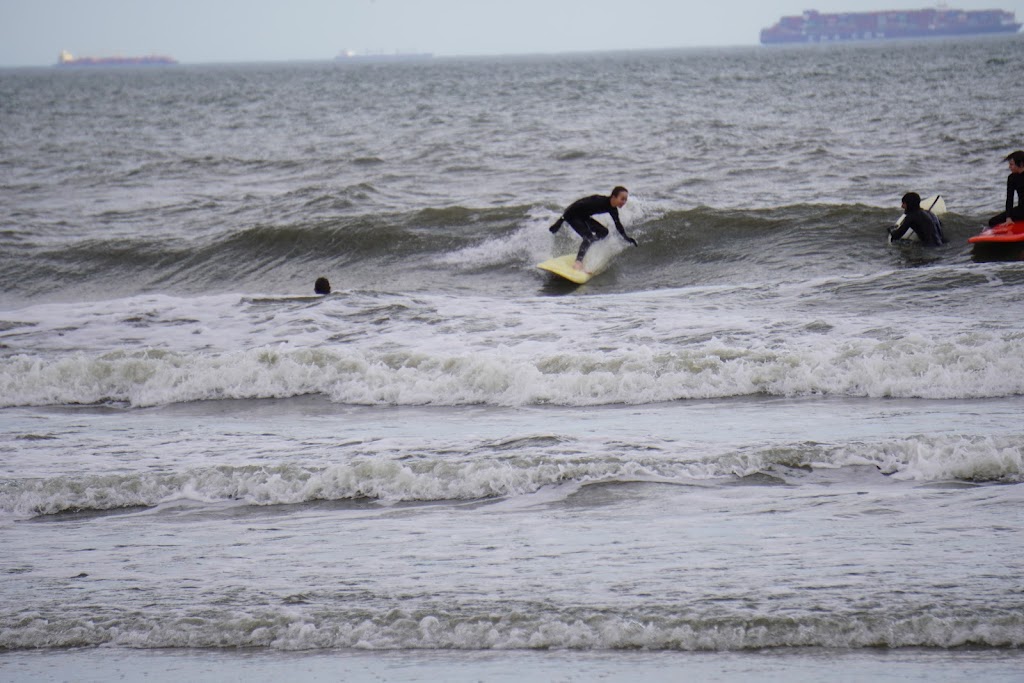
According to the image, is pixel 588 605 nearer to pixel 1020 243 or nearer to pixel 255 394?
pixel 255 394

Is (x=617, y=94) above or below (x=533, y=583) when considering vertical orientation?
above

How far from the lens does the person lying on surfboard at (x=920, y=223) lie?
1388 centimetres

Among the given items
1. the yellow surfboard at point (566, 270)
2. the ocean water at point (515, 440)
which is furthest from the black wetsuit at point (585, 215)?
the ocean water at point (515, 440)

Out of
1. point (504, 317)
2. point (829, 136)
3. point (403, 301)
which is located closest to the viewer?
point (504, 317)

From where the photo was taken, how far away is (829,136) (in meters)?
26.5

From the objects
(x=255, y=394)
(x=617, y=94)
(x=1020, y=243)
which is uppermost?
(x=617, y=94)

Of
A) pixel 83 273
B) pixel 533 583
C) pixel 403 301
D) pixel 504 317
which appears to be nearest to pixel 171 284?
pixel 83 273

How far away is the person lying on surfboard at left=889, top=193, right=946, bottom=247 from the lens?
13.9 m

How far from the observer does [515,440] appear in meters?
6.84

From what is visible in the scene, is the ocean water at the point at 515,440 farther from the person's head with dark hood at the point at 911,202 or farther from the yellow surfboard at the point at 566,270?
the person's head with dark hood at the point at 911,202

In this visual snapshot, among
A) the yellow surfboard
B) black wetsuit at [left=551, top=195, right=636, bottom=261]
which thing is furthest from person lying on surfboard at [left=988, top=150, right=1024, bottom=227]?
the yellow surfboard

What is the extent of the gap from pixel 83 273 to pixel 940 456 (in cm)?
1393

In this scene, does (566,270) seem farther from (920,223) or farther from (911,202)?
(920,223)

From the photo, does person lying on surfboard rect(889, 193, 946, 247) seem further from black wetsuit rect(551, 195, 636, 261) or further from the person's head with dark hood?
black wetsuit rect(551, 195, 636, 261)
